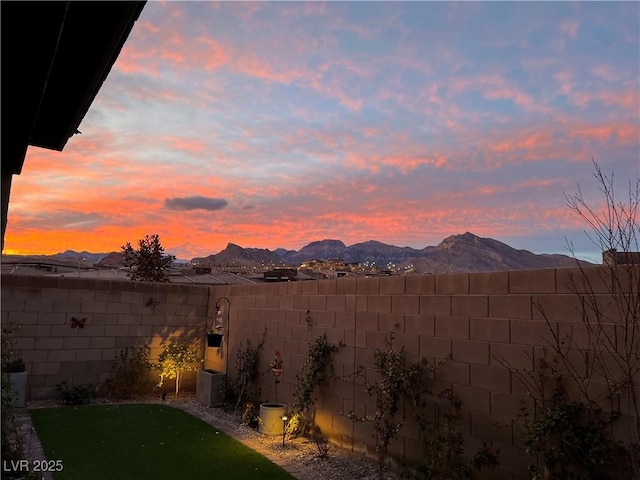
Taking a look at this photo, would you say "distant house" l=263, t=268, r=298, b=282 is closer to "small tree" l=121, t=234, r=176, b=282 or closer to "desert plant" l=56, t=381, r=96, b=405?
"small tree" l=121, t=234, r=176, b=282

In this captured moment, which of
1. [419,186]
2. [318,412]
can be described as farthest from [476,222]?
[318,412]

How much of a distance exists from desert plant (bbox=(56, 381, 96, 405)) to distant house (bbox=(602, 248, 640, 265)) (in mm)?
8745

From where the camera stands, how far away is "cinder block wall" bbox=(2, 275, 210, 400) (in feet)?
28.1

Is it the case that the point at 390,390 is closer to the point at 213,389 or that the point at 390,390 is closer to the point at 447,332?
the point at 447,332

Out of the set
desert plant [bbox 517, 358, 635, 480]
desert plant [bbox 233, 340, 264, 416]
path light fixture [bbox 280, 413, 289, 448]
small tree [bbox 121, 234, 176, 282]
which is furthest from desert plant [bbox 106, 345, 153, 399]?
small tree [bbox 121, 234, 176, 282]

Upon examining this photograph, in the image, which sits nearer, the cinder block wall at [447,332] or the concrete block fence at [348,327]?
the cinder block wall at [447,332]

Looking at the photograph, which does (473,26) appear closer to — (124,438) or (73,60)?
(73,60)

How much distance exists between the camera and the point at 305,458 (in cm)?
574

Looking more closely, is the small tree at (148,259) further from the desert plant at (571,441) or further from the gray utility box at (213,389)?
the desert plant at (571,441)

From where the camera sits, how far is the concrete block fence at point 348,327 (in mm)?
4012

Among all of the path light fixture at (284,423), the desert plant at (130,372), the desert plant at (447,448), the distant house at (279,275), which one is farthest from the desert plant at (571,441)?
the distant house at (279,275)

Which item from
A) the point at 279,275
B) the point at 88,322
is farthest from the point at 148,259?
the point at 88,322

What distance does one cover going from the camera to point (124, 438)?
6.48m

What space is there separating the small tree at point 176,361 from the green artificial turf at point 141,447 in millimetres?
1335
